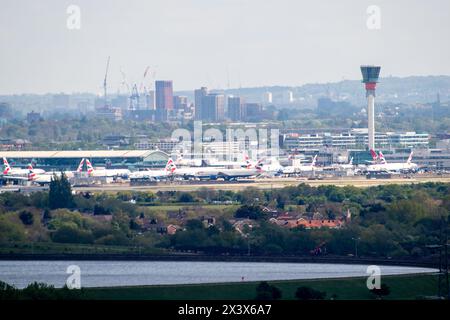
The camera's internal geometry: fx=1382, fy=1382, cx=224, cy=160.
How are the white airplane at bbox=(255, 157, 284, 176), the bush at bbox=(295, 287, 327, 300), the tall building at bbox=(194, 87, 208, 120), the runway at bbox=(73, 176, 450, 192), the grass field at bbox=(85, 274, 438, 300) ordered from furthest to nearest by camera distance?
1. the tall building at bbox=(194, 87, 208, 120)
2. the white airplane at bbox=(255, 157, 284, 176)
3. the runway at bbox=(73, 176, 450, 192)
4. the grass field at bbox=(85, 274, 438, 300)
5. the bush at bbox=(295, 287, 327, 300)

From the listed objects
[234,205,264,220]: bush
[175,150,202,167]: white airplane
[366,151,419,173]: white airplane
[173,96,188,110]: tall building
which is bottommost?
[175,150,202,167]: white airplane

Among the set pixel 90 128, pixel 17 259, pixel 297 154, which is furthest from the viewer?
pixel 90 128

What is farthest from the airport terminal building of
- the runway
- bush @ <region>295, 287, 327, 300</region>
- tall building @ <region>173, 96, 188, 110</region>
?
bush @ <region>295, 287, 327, 300</region>

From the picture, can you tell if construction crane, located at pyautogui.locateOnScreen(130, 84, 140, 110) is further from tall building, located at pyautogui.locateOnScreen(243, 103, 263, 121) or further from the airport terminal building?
the airport terminal building

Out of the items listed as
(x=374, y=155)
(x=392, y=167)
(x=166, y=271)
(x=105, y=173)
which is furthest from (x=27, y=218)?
(x=374, y=155)
